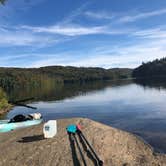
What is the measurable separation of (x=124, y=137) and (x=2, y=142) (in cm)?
997

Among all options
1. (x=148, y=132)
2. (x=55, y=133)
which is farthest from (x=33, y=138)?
(x=148, y=132)

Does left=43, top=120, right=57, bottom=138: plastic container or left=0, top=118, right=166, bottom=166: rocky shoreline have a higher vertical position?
left=43, top=120, right=57, bottom=138: plastic container

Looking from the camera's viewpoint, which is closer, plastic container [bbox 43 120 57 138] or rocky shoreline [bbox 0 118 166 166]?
rocky shoreline [bbox 0 118 166 166]

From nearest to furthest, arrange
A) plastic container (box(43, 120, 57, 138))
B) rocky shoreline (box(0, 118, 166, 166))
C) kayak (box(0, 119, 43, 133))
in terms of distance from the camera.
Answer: rocky shoreline (box(0, 118, 166, 166)) → plastic container (box(43, 120, 57, 138)) → kayak (box(0, 119, 43, 133))

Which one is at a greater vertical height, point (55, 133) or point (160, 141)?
point (55, 133)

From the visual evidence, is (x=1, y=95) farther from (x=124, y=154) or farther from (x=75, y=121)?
(x=124, y=154)

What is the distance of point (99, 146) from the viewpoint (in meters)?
18.7

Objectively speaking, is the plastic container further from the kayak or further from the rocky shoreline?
the kayak

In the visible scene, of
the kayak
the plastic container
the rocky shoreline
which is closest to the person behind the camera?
the rocky shoreline

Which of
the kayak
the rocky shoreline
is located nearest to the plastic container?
the rocky shoreline

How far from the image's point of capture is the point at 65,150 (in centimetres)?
1742

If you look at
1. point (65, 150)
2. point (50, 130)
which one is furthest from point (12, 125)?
point (65, 150)

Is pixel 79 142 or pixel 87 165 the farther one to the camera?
pixel 79 142

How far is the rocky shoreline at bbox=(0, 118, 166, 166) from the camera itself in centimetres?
1619
